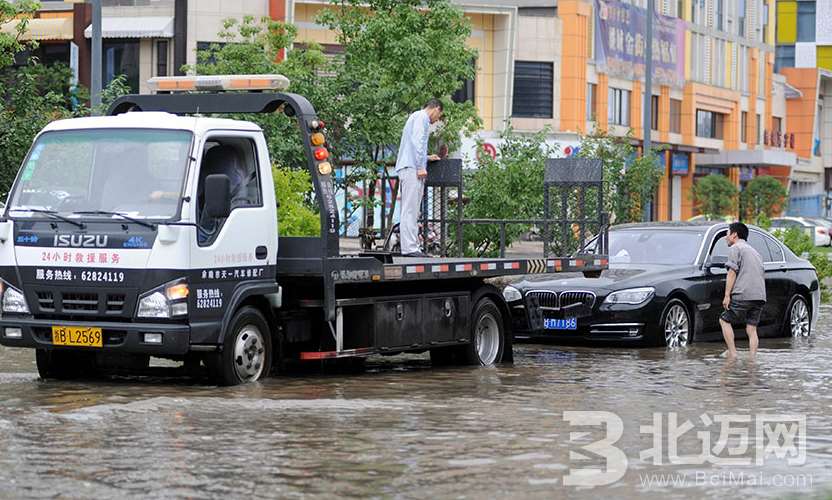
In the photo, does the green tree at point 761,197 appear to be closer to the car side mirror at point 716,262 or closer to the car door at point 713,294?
the car door at point 713,294

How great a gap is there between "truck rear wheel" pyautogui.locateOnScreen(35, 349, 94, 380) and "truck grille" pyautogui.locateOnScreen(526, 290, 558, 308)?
598 centimetres

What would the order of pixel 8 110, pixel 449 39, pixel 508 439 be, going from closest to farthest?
1. pixel 508 439
2. pixel 8 110
3. pixel 449 39

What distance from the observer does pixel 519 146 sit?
29094 mm

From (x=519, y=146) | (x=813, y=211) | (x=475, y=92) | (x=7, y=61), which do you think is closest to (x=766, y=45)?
(x=813, y=211)

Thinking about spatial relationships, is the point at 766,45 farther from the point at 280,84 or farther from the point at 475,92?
the point at 280,84

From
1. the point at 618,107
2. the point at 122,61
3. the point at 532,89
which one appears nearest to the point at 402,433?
the point at 122,61

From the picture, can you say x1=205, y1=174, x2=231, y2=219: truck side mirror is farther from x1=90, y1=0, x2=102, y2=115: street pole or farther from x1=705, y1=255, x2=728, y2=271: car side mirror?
x1=90, y1=0, x2=102, y2=115: street pole

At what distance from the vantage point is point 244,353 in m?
13.5

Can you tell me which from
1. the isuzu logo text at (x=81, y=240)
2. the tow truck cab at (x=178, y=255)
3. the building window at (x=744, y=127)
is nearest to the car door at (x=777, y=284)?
the tow truck cab at (x=178, y=255)

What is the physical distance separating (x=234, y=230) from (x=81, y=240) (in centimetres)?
124

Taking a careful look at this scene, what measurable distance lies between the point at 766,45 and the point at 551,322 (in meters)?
66.5

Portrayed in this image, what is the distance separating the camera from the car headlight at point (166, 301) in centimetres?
1280

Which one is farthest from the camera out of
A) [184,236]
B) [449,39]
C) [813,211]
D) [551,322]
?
[813,211]

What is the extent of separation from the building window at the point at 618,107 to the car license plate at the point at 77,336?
5013cm
